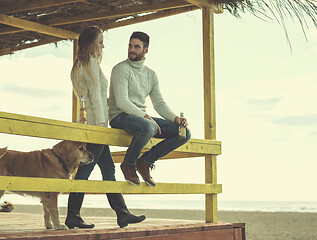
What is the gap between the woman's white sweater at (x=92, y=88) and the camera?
16.9 ft

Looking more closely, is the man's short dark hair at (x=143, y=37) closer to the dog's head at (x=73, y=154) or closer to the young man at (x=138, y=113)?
the young man at (x=138, y=113)

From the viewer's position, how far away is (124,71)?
5.35 m

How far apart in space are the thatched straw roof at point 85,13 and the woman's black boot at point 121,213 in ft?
8.31

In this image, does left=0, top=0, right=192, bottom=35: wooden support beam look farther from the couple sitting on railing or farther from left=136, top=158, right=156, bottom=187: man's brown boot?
left=136, top=158, right=156, bottom=187: man's brown boot

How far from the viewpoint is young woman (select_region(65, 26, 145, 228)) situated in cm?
519

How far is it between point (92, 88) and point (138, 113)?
49 cm

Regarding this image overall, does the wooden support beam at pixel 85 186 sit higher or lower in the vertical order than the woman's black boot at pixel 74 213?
higher

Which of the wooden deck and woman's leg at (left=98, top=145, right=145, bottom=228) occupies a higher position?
woman's leg at (left=98, top=145, right=145, bottom=228)

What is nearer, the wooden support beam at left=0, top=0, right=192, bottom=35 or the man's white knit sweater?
the man's white knit sweater

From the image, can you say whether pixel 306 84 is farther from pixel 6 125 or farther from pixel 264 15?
pixel 6 125

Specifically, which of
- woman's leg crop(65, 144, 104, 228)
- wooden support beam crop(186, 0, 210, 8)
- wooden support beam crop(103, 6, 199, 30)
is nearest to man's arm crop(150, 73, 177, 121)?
woman's leg crop(65, 144, 104, 228)

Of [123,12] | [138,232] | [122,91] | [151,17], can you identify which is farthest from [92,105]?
[151,17]

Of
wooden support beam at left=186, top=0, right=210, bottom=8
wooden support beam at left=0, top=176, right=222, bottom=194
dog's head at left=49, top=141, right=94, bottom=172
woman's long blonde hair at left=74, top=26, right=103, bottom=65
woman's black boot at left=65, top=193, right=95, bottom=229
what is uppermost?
wooden support beam at left=186, top=0, right=210, bottom=8

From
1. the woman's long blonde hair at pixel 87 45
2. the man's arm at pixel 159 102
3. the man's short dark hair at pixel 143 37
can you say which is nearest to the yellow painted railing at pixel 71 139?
the man's arm at pixel 159 102
